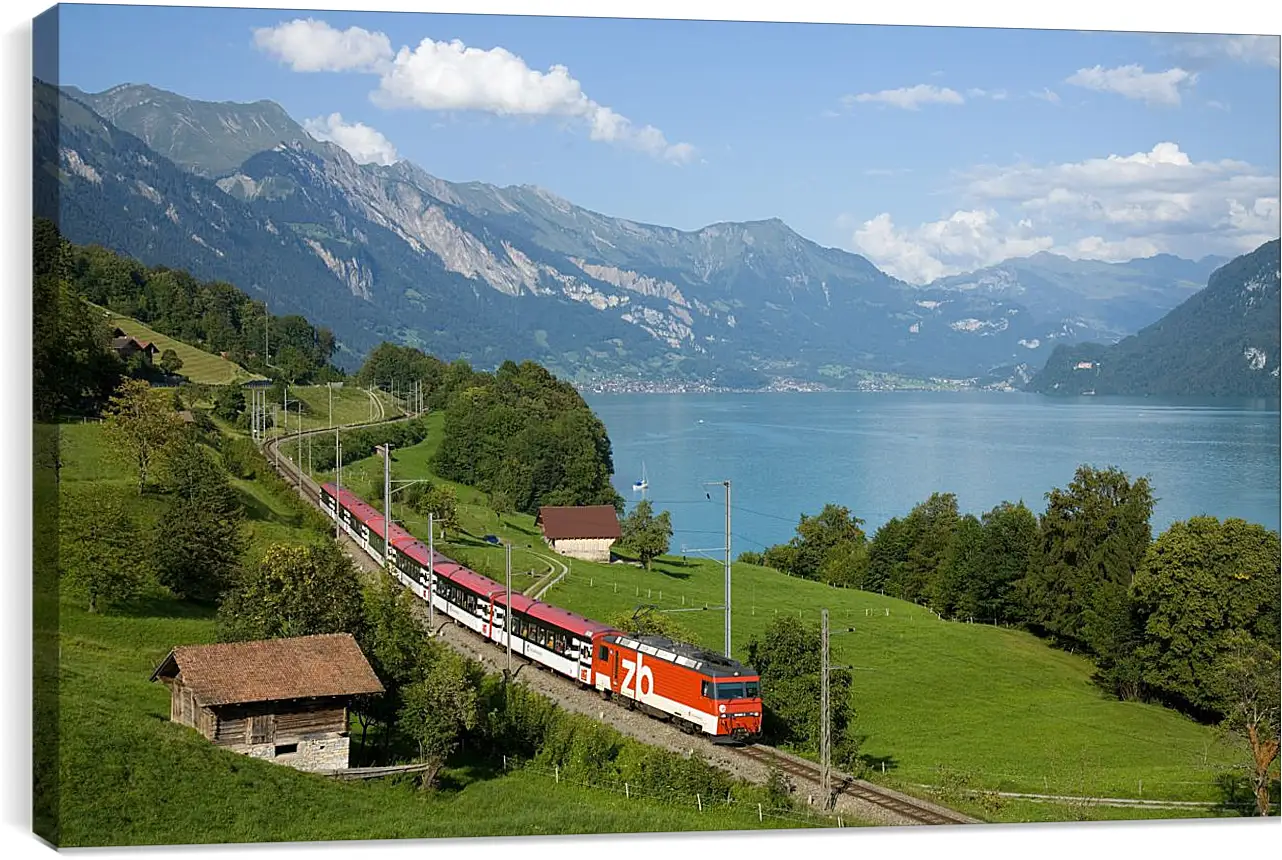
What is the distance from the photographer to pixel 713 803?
19391mm

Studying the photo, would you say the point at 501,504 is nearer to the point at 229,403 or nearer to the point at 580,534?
the point at 580,534

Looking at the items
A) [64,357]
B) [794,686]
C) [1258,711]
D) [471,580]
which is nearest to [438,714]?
[794,686]

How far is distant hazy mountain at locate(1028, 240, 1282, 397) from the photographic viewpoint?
75.8m

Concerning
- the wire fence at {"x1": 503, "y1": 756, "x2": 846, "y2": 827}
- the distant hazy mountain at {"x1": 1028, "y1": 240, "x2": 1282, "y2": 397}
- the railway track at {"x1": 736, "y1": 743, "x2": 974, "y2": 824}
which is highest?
the distant hazy mountain at {"x1": 1028, "y1": 240, "x2": 1282, "y2": 397}

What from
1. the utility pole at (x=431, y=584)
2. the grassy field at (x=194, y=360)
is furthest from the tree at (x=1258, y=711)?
the grassy field at (x=194, y=360)

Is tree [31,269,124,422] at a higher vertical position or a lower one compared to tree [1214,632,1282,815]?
higher

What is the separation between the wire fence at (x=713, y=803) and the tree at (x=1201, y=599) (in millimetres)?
16582

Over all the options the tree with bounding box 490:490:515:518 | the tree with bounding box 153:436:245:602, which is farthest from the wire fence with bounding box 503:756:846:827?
the tree with bounding box 490:490:515:518

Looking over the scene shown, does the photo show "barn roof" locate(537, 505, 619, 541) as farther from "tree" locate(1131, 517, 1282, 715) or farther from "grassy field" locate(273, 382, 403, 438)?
"grassy field" locate(273, 382, 403, 438)

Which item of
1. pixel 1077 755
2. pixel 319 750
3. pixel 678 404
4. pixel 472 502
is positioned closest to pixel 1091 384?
pixel 678 404

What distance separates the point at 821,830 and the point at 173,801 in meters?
8.70

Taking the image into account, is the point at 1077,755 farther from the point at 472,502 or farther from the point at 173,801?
the point at 472,502

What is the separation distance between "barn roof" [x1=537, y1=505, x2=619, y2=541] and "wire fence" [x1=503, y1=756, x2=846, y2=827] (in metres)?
26.7

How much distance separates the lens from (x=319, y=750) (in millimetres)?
20031
